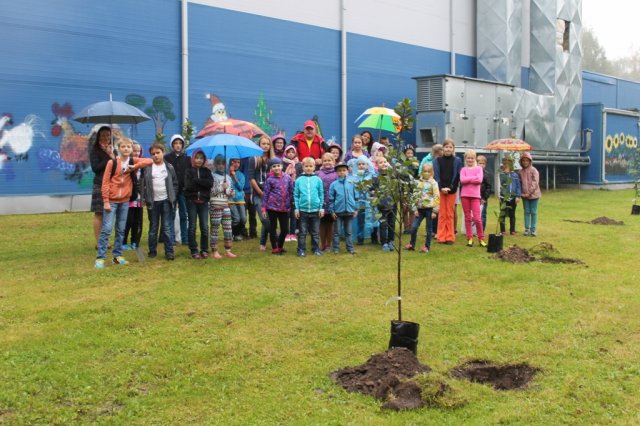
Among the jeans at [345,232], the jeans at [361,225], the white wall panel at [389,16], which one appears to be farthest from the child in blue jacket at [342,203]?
the white wall panel at [389,16]

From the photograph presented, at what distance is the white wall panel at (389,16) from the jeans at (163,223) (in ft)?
38.4

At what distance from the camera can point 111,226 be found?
368 inches

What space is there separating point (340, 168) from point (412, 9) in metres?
18.3

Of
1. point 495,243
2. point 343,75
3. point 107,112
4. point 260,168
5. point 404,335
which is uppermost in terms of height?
point 343,75

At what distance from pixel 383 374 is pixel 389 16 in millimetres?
23212

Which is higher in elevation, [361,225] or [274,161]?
[274,161]

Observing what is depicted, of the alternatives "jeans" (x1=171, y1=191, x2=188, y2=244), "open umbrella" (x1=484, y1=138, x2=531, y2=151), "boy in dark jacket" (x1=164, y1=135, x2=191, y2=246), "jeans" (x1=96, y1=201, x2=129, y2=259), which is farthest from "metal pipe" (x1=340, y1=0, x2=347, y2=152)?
"jeans" (x1=96, y1=201, x2=129, y2=259)

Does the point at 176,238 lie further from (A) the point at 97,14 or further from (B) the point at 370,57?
(B) the point at 370,57

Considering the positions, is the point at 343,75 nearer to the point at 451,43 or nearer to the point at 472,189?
the point at 451,43

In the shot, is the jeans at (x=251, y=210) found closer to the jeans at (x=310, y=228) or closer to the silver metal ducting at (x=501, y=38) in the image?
the jeans at (x=310, y=228)

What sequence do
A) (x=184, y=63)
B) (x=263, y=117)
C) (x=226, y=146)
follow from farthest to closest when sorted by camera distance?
(x=263, y=117) → (x=184, y=63) → (x=226, y=146)

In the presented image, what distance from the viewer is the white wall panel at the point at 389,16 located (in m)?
22.2

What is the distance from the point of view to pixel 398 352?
17.4 feet

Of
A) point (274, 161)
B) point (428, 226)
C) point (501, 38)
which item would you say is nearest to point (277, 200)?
point (274, 161)
